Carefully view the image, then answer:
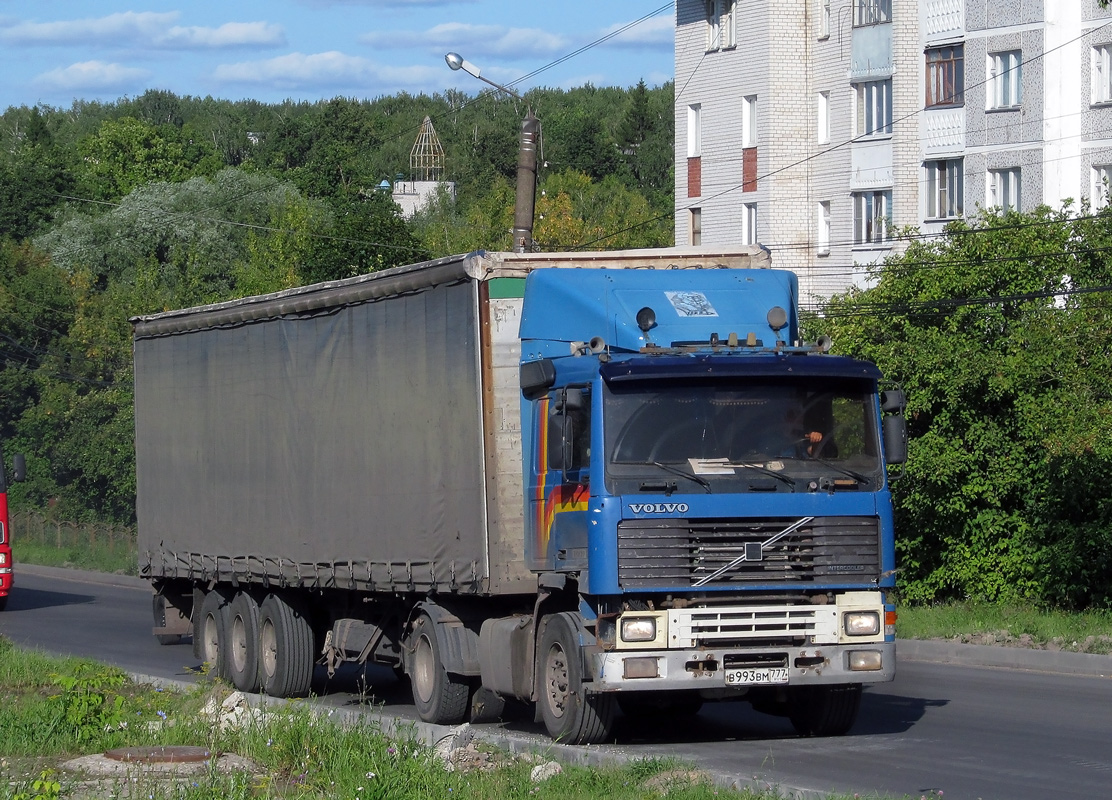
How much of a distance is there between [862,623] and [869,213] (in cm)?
4036

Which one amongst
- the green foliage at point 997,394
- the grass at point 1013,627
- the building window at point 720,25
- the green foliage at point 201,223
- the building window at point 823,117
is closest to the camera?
the grass at point 1013,627

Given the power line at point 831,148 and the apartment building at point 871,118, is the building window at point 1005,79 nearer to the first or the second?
the apartment building at point 871,118

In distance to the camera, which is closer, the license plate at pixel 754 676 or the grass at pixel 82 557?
the license plate at pixel 754 676

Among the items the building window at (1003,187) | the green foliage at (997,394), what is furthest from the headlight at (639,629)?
the building window at (1003,187)

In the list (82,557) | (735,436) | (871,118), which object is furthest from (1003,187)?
(735,436)

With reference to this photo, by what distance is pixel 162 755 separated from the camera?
997 centimetres

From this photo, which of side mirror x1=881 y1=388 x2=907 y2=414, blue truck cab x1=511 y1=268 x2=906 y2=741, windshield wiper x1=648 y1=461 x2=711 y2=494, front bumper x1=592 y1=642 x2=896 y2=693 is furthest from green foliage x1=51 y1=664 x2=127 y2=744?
side mirror x1=881 y1=388 x2=907 y2=414

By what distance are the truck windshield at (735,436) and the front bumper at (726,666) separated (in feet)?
3.64

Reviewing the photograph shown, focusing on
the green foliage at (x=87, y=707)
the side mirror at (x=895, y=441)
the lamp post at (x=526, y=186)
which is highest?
the lamp post at (x=526, y=186)

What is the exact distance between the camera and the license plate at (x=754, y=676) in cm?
1127

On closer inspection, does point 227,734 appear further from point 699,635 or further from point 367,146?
point 367,146

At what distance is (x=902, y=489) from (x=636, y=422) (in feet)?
48.6

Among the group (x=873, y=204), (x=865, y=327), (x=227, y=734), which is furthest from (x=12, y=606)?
(x=873, y=204)

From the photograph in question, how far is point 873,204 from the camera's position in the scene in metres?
50.4
